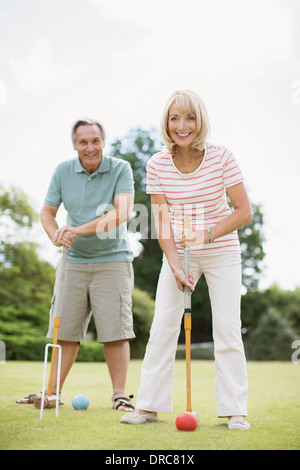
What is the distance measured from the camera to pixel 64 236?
3.38 m

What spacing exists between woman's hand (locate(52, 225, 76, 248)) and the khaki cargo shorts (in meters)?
0.21

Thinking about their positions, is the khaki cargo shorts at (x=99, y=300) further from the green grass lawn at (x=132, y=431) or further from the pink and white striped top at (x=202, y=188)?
the pink and white striped top at (x=202, y=188)

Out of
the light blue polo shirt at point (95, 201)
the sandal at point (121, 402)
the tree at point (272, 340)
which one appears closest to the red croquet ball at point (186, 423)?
the sandal at point (121, 402)

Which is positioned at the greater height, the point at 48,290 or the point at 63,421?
the point at 48,290

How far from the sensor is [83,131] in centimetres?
358

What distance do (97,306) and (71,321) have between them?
205mm

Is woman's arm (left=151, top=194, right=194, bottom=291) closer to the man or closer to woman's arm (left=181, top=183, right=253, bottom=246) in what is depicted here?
woman's arm (left=181, top=183, right=253, bottom=246)

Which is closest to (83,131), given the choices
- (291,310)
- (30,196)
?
(30,196)

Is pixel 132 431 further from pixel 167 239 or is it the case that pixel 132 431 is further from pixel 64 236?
pixel 64 236

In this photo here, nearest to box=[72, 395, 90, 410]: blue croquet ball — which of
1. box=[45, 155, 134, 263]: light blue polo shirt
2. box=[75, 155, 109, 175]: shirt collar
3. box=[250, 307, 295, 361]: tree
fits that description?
box=[45, 155, 134, 263]: light blue polo shirt

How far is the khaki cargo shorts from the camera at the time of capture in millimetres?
3568

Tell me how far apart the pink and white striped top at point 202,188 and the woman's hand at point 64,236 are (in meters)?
0.66

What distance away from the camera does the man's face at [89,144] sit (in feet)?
11.7

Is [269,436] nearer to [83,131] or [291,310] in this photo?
[83,131]
